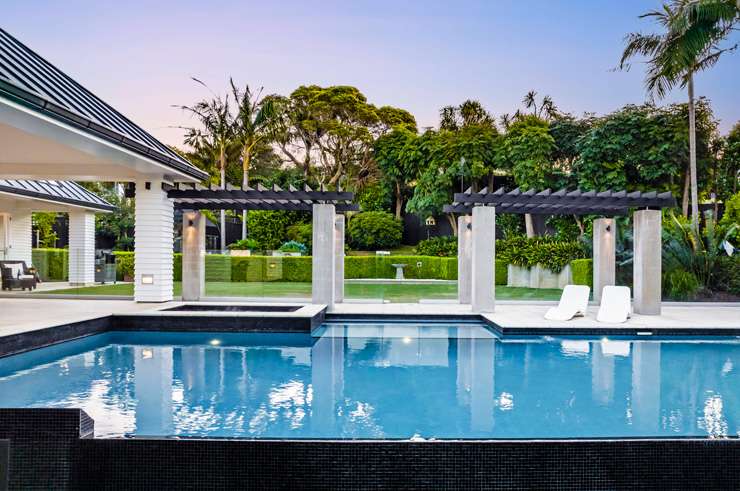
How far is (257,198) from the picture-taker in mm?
13359

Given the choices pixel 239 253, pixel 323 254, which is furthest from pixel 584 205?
pixel 239 253

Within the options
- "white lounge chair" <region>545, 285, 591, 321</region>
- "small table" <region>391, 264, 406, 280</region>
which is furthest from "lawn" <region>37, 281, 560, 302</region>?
"small table" <region>391, 264, 406, 280</region>

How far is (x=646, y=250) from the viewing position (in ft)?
42.2

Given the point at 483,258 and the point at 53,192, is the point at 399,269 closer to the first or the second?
the point at 483,258

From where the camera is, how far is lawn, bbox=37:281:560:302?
14.7m

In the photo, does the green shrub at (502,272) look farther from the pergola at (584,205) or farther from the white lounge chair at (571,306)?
the white lounge chair at (571,306)

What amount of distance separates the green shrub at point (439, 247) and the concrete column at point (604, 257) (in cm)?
968

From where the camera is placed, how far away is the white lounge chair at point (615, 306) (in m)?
11.4

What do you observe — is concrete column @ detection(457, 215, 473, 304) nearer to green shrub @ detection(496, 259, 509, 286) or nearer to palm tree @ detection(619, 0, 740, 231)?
green shrub @ detection(496, 259, 509, 286)

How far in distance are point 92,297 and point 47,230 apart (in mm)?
14442

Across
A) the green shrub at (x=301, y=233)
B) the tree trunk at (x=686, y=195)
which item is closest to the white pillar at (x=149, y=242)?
the green shrub at (x=301, y=233)

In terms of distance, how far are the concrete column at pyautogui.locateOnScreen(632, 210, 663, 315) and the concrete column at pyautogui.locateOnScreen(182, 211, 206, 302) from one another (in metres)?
11.0

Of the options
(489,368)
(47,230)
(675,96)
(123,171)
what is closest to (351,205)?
(123,171)

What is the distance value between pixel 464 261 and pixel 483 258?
2.27 metres
